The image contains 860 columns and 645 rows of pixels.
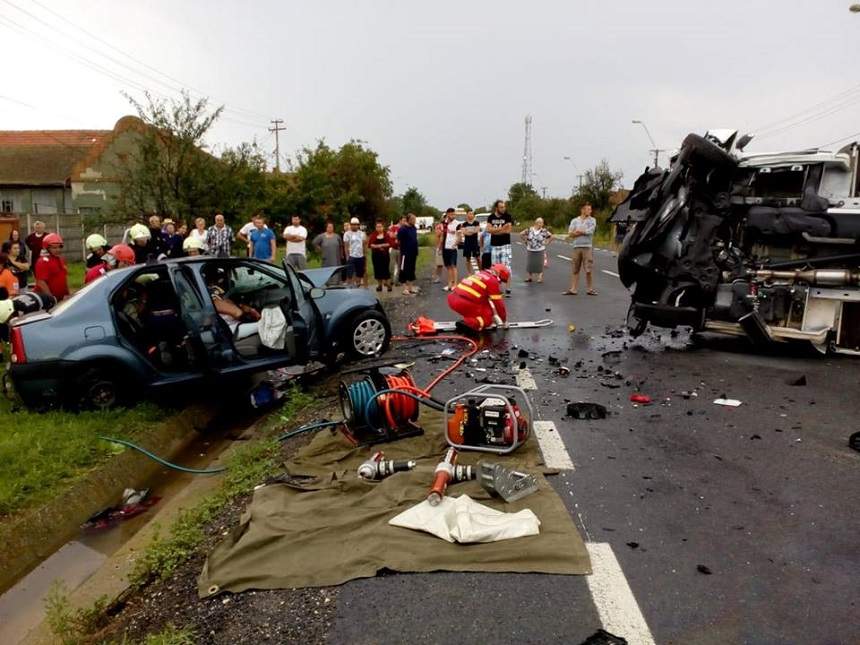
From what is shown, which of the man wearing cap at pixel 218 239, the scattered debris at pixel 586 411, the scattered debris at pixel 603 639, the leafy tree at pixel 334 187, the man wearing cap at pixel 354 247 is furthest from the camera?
the leafy tree at pixel 334 187

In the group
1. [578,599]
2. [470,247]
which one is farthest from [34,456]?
[470,247]

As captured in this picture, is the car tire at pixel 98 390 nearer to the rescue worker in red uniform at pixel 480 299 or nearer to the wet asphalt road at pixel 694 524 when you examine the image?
the wet asphalt road at pixel 694 524

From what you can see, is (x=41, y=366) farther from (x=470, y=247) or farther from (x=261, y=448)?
(x=470, y=247)

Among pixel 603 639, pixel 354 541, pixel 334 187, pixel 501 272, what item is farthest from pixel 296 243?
pixel 334 187

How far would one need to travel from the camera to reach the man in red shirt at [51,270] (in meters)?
9.10

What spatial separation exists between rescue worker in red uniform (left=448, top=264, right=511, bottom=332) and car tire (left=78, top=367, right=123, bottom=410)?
4856 mm

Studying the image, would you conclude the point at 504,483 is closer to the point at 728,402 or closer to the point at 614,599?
the point at 614,599

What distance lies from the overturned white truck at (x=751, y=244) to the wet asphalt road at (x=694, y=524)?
0.87m

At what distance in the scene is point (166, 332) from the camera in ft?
22.2

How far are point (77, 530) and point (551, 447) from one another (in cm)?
384

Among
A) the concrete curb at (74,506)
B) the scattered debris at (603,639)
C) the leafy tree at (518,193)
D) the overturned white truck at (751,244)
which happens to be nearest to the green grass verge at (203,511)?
the concrete curb at (74,506)

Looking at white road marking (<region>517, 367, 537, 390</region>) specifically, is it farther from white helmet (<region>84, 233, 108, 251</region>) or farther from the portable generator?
white helmet (<region>84, 233, 108, 251</region>)

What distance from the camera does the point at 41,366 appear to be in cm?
605

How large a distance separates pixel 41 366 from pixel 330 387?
2.95 metres
